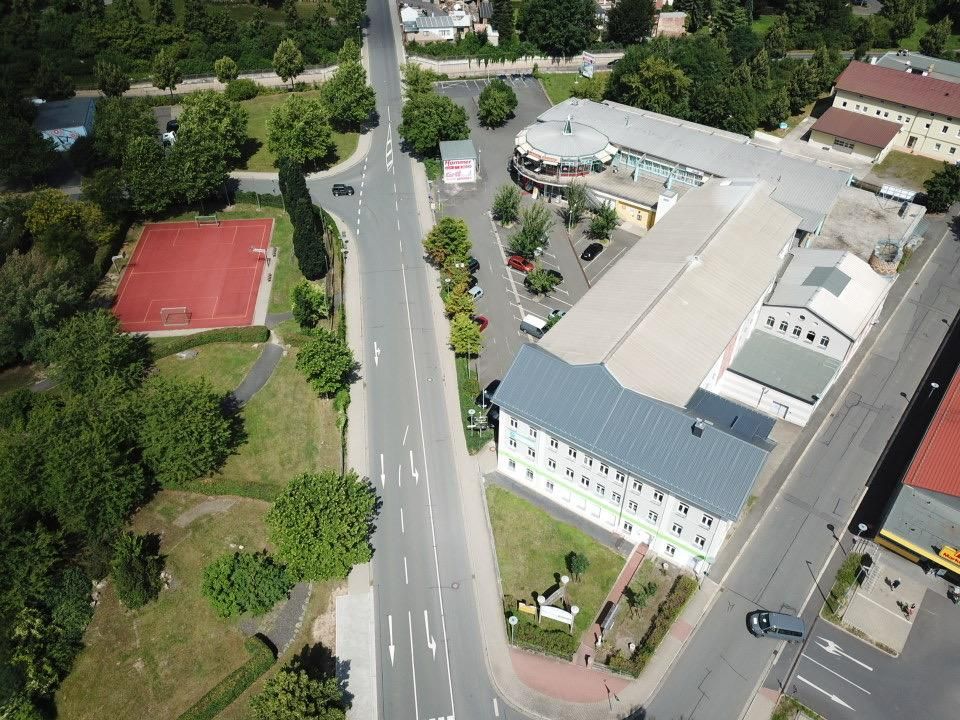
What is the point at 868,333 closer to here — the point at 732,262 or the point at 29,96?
the point at 732,262

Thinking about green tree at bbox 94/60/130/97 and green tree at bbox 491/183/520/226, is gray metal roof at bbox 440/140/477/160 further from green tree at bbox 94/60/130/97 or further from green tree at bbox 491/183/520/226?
green tree at bbox 94/60/130/97

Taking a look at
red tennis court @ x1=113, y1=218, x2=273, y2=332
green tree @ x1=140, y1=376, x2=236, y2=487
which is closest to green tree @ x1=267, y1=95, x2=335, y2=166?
red tennis court @ x1=113, y1=218, x2=273, y2=332

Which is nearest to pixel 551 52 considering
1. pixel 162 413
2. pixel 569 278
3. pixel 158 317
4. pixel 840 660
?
pixel 569 278

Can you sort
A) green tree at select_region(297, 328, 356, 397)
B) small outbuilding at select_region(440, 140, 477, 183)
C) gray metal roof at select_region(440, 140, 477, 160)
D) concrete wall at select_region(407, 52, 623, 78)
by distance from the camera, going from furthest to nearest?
concrete wall at select_region(407, 52, 623, 78), gray metal roof at select_region(440, 140, 477, 160), small outbuilding at select_region(440, 140, 477, 183), green tree at select_region(297, 328, 356, 397)

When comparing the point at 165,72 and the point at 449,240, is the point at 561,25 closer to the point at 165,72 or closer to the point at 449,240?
the point at 449,240

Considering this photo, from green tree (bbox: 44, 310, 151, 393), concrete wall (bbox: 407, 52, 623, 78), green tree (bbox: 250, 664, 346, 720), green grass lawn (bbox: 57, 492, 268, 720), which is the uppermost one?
concrete wall (bbox: 407, 52, 623, 78)

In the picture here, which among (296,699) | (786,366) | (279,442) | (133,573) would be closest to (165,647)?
(133,573)

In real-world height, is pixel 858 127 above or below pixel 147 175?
above
